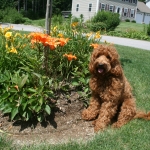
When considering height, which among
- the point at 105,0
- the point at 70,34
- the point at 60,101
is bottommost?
the point at 60,101

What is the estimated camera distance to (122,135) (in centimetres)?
355

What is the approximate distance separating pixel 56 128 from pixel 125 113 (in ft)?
3.58

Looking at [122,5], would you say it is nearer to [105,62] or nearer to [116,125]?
[116,125]

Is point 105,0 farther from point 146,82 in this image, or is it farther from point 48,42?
point 48,42

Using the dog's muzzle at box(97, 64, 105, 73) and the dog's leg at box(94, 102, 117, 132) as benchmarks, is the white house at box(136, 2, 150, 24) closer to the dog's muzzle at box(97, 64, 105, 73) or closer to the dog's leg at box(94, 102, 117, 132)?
the dog's leg at box(94, 102, 117, 132)

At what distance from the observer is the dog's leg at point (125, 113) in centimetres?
394

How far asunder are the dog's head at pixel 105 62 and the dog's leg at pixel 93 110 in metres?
0.60

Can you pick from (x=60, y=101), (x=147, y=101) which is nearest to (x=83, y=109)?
(x=60, y=101)

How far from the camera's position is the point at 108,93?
373cm

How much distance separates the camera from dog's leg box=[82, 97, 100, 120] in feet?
13.3

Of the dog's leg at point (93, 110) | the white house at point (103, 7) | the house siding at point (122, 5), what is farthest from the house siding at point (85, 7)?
the dog's leg at point (93, 110)

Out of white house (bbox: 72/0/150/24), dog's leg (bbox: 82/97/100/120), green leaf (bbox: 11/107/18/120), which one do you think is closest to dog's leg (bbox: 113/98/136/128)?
dog's leg (bbox: 82/97/100/120)

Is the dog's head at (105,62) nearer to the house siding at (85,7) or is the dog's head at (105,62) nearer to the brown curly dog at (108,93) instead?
the brown curly dog at (108,93)

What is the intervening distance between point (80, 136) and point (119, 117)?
718mm
